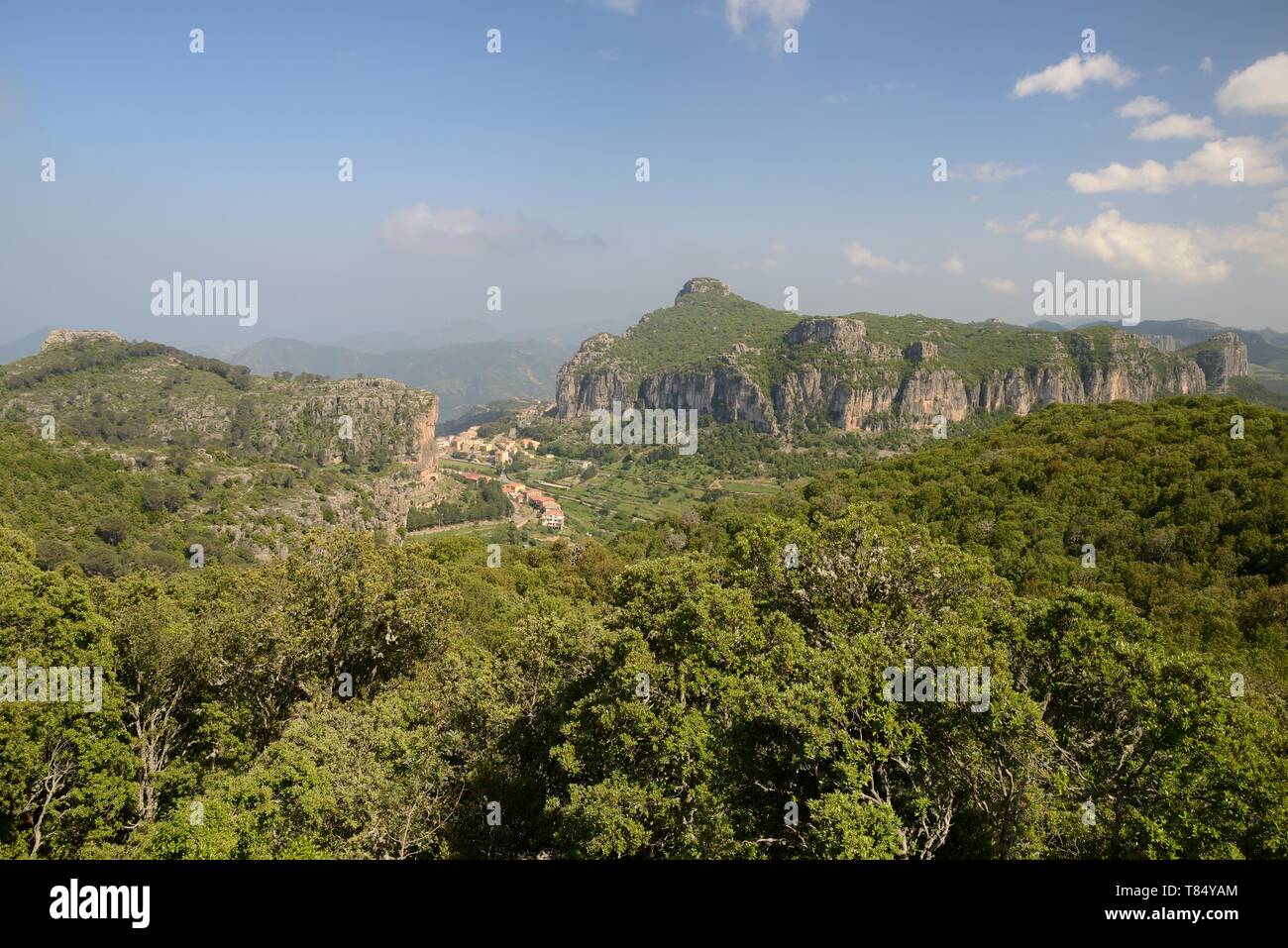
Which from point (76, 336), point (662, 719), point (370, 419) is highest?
point (76, 336)

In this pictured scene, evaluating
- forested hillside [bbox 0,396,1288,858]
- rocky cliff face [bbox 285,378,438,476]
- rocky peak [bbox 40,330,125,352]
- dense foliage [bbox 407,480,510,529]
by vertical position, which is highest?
rocky peak [bbox 40,330,125,352]

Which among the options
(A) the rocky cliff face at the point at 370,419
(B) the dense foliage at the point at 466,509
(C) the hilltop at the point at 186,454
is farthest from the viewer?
(A) the rocky cliff face at the point at 370,419

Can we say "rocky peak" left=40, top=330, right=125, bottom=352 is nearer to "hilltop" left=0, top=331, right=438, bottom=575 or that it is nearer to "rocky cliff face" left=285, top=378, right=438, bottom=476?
"hilltop" left=0, top=331, right=438, bottom=575

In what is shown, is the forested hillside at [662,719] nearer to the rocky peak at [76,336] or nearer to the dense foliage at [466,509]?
the dense foliage at [466,509]

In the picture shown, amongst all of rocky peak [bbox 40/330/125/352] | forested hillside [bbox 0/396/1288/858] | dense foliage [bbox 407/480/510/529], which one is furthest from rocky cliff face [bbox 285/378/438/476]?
forested hillside [bbox 0/396/1288/858]

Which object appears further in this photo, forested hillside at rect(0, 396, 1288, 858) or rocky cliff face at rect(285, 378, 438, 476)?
rocky cliff face at rect(285, 378, 438, 476)

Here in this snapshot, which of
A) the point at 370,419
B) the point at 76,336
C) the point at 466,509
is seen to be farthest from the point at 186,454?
the point at 76,336

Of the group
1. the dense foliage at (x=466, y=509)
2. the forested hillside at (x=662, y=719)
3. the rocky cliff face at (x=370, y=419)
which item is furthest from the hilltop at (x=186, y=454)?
the forested hillside at (x=662, y=719)

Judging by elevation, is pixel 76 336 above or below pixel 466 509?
above

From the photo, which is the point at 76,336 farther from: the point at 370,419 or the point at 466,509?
the point at 466,509
